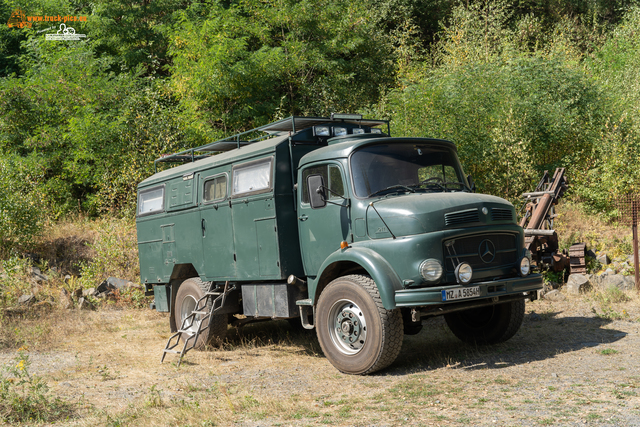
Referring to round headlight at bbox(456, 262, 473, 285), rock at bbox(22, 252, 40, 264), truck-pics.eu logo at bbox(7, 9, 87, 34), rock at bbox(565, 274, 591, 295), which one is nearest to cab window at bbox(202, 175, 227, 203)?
round headlight at bbox(456, 262, 473, 285)

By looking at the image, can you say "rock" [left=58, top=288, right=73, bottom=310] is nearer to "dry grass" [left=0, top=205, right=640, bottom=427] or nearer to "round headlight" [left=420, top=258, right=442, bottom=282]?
"dry grass" [left=0, top=205, right=640, bottom=427]

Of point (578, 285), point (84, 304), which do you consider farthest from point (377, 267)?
point (84, 304)

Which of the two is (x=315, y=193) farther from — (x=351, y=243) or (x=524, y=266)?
(x=524, y=266)

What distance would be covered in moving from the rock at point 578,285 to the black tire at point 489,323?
11.9ft

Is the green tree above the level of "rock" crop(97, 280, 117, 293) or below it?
above

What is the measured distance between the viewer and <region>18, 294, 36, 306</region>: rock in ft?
43.4

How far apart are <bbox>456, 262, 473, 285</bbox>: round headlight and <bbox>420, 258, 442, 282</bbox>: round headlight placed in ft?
0.73

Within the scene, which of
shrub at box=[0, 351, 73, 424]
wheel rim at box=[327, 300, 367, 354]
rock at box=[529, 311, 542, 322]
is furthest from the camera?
rock at box=[529, 311, 542, 322]

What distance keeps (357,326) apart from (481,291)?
152cm

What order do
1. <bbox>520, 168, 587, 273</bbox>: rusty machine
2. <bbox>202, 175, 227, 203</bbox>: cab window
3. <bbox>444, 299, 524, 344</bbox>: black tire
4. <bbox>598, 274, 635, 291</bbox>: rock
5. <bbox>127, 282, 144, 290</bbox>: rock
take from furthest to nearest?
<bbox>127, 282, 144, 290</bbox>: rock → <bbox>520, 168, 587, 273</bbox>: rusty machine → <bbox>598, 274, 635, 291</bbox>: rock → <bbox>202, 175, 227, 203</bbox>: cab window → <bbox>444, 299, 524, 344</bbox>: black tire

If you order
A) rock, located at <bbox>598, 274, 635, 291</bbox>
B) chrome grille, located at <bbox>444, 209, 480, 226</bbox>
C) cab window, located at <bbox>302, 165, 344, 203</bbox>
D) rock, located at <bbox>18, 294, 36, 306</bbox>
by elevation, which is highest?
cab window, located at <bbox>302, 165, 344, 203</bbox>

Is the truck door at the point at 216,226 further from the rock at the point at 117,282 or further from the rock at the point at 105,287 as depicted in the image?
the rock at the point at 105,287

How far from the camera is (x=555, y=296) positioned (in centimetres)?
1088

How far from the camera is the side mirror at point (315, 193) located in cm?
745
